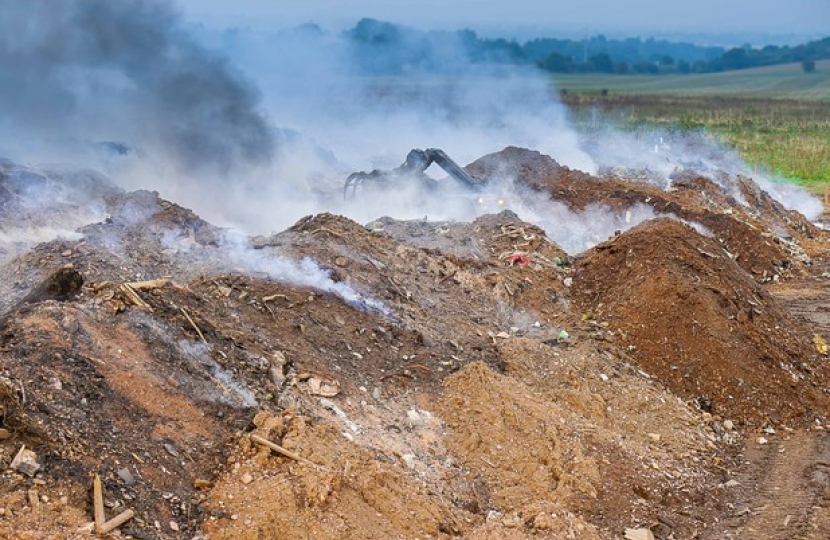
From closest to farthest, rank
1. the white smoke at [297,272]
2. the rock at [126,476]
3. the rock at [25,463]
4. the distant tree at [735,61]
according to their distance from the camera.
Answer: the rock at [25,463] < the rock at [126,476] < the white smoke at [297,272] < the distant tree at [735,61]

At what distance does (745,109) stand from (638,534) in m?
61.7

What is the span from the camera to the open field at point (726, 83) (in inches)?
3478

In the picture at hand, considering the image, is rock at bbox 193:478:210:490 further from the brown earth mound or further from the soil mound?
the brown earth mound

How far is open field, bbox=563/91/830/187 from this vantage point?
35.1 metres

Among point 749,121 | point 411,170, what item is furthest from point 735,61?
point 411,170

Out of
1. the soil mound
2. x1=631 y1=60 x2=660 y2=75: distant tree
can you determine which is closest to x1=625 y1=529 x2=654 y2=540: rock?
the soil mound

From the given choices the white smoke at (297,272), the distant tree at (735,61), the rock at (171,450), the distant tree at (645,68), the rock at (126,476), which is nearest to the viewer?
the rock at (126,476)

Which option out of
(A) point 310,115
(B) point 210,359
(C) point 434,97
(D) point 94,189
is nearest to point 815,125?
(C) point 434,97

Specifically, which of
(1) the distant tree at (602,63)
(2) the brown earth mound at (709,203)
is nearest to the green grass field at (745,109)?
(1) the distant tree at (602,63)

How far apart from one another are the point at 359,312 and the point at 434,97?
35676 mm

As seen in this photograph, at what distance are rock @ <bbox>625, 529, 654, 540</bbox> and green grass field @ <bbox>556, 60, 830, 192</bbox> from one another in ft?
78.0

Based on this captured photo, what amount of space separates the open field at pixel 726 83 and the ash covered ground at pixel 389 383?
73.4 m

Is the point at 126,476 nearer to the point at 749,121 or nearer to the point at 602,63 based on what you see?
the point at 749,121

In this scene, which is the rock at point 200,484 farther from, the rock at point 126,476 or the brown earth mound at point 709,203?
the brown earth mound at point 709,203
